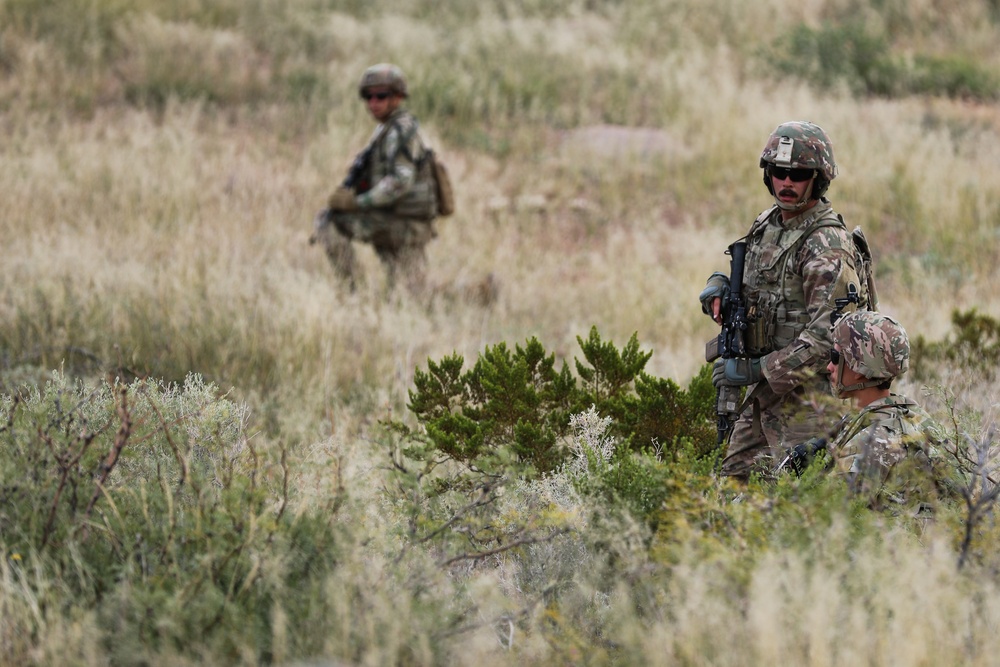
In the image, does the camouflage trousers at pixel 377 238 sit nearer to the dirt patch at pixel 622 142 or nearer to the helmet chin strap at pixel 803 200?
the helmet chin strap at pixel 803 200

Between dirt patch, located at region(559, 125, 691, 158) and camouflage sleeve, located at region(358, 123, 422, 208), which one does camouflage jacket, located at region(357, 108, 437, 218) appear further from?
dirt patch, located at region(559, 125, 691, 158)

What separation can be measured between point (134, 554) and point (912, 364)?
4980mm

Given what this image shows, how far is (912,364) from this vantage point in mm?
6590

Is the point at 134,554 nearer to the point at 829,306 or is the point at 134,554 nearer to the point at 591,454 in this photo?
the point at 591,454

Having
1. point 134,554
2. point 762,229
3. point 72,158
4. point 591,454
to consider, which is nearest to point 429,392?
point 591,454

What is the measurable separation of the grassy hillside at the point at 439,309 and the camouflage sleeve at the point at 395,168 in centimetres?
70

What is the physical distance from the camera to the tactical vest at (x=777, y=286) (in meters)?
4.23

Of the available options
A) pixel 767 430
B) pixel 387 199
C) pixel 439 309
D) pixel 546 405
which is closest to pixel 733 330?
pixel 767 430

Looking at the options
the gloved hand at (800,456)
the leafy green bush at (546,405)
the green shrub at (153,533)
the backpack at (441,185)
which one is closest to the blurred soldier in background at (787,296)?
the gloved hand at (800,456)

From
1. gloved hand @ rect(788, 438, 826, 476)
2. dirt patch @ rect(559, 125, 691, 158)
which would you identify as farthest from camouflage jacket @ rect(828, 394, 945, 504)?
dirt patch @ rect(559, 125, 691, 158)

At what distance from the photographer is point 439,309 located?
7.71m

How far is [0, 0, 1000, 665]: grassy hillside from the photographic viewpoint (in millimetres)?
2828

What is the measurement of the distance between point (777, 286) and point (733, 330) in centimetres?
24

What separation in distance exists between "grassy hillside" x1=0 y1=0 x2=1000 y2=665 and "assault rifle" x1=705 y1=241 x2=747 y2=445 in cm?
31
